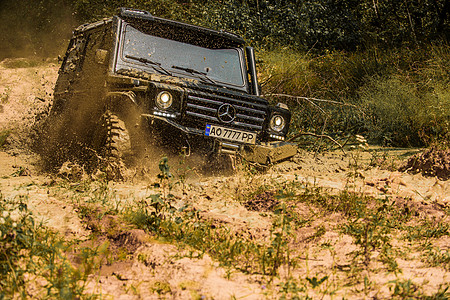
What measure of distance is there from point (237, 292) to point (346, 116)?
7.06 m

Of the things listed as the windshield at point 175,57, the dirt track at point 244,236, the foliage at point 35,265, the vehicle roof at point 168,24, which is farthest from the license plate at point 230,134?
the foliage at point 35,265

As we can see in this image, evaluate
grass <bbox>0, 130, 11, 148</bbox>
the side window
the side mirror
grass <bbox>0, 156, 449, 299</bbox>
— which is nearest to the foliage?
grass <bbox>0, 156, 449, 299</bbox>

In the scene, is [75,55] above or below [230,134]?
above

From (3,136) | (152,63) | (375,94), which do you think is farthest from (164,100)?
(375,94)

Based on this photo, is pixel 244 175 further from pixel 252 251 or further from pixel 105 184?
pixel 252 251

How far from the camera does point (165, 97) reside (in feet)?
15.7

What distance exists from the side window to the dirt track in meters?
1.63

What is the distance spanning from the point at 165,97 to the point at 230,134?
859 mm

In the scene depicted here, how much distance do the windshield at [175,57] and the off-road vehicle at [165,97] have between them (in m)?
0.01

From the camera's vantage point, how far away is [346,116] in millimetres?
9070

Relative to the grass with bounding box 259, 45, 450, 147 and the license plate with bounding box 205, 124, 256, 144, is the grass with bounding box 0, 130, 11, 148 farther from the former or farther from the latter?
the grass with bounding box 259, 45, 450, 147

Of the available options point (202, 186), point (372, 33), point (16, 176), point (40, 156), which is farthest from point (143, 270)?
point (372, 33)

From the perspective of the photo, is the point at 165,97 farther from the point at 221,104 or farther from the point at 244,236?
the point at 244,236

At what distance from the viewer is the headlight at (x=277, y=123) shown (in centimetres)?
560
